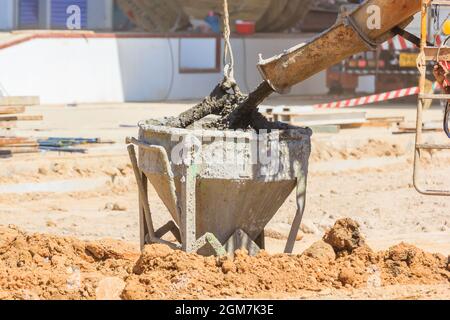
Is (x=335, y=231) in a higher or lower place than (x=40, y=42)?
lower

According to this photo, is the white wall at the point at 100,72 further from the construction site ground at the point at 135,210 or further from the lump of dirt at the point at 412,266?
the lump of dirt at the point at 412,266

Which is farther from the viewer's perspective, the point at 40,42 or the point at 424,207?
the point at 40,42

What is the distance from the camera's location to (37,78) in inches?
905

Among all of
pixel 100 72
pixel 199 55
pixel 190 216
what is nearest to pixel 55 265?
pixel 190 216

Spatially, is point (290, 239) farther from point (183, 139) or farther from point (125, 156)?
point (125, 156)

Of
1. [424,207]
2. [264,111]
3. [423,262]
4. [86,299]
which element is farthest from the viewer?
[264,111]

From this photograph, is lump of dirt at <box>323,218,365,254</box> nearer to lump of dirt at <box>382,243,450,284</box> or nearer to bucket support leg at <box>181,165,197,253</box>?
lump of dirt at <box>382,243,450,284</box>

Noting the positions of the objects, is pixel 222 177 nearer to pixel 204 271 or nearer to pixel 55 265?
pixel 204 271

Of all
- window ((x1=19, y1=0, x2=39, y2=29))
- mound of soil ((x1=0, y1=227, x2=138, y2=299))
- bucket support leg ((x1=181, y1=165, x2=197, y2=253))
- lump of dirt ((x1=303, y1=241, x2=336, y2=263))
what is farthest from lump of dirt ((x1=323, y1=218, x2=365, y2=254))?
window ((x1=19, y1=0, x2=39, y2=29))

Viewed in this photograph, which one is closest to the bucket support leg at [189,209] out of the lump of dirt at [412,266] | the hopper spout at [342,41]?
the hopper spout at [342,41]

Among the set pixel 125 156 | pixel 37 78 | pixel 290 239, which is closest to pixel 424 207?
pixel 125 156

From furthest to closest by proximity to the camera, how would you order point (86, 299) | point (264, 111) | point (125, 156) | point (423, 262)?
point (264, 111) < point (125, 156) < point (423, 262) < point (86, 299)

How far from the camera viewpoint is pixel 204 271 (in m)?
8.33

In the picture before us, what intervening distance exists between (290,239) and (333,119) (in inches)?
412
